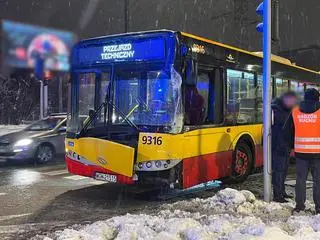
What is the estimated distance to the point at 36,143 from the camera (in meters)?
14.4

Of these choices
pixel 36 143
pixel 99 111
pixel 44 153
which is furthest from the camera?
pixel 44 153

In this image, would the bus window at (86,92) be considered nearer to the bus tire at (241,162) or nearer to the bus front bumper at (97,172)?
the bus front bumper at (97,172)

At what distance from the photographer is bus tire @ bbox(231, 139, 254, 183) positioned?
10.3 meters

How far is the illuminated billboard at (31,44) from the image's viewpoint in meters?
17.6

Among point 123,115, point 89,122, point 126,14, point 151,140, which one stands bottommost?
point 151,140

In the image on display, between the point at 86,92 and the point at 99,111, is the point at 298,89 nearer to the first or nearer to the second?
the point at 99,111

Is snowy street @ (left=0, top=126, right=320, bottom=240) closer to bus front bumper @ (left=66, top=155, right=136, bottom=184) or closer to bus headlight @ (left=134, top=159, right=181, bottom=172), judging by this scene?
bus front bumper @ (left=66, top=155, right=136, bottom=184)

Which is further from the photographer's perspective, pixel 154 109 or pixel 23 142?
pixel 23 142

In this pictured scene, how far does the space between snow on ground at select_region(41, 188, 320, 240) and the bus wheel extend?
281 centimetres

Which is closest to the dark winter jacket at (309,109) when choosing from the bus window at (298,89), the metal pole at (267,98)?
the bus window at (298,89)

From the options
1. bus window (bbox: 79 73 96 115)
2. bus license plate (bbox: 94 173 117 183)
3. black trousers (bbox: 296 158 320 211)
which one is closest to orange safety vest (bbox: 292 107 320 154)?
black trousers (bbox: 296 158 320 211)

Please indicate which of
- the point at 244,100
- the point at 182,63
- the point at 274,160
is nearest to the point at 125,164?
the point at 182,63

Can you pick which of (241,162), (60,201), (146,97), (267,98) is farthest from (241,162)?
(60,201)

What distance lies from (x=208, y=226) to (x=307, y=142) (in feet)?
7.29
